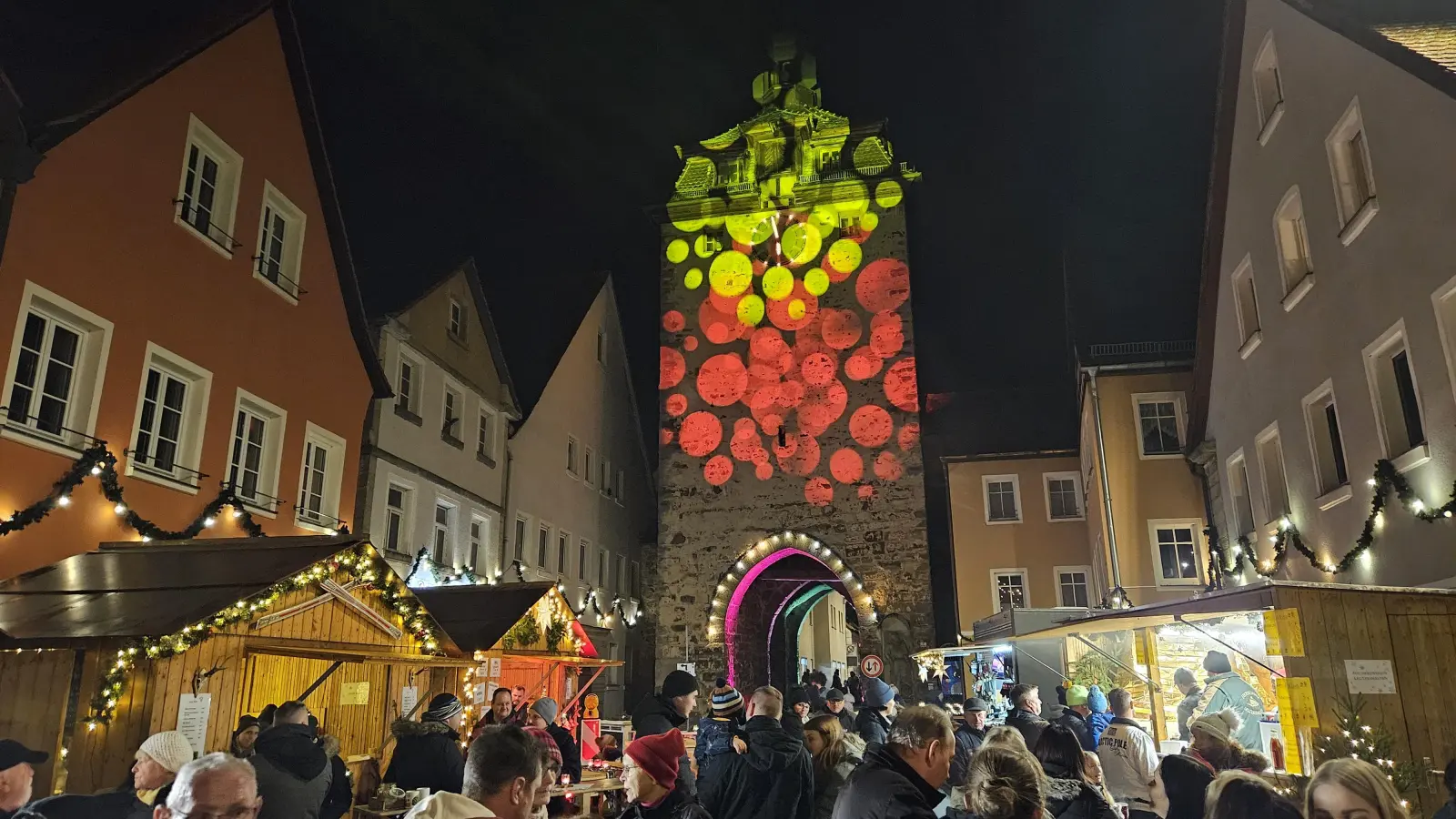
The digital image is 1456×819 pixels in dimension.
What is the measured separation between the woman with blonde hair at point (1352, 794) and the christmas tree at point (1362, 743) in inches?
168

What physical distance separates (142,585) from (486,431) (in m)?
12.0

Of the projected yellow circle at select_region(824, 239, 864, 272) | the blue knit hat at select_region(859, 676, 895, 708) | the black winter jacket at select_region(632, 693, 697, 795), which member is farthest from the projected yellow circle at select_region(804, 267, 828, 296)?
the black winter jacket at select_region(632, 693, 697, 795)

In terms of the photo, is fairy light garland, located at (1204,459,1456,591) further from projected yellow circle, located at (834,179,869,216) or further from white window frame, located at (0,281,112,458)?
projected yellow circle, located at (834,179,869,216)

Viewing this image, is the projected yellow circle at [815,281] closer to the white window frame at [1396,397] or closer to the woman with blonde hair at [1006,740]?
the white window frame at [1396,397]

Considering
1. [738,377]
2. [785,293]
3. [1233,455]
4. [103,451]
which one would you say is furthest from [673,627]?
[103,451]

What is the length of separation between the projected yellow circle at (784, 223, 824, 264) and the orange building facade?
13565 mm

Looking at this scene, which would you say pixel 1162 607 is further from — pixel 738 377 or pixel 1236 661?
pixel 738 377

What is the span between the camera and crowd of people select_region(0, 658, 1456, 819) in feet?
10.4

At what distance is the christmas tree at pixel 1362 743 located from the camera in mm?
6906

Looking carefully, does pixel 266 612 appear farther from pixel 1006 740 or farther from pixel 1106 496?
pixel 1106 496

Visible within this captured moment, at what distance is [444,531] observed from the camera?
1786 cm

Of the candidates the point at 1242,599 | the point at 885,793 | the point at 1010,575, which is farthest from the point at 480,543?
the point at 885,793

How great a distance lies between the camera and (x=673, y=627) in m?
24.3

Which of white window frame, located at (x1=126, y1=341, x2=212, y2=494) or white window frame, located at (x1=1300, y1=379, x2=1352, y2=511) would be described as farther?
white window frame, located at (x1=1300, y1=379, x2=1352, y2=511)
